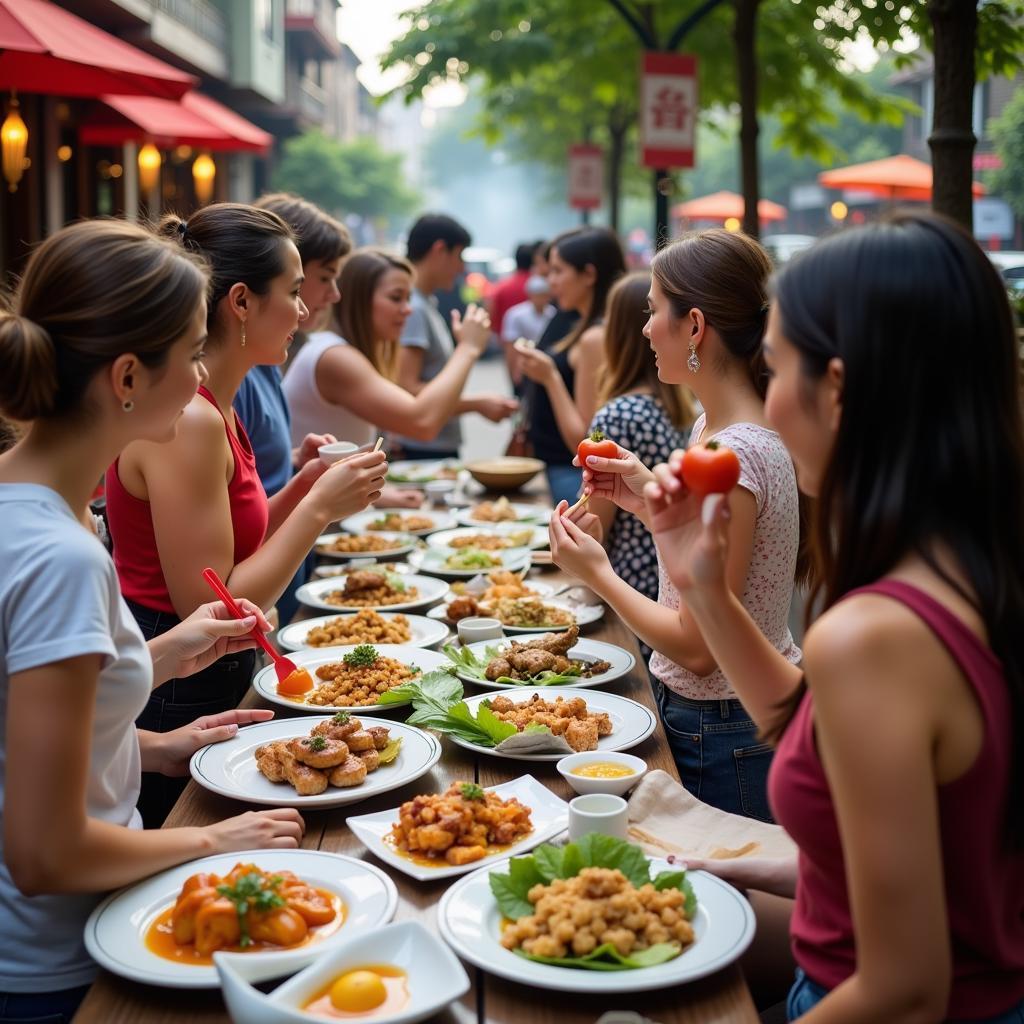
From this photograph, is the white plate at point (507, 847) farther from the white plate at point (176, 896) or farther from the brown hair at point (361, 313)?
the brown hair at point (361, 313)

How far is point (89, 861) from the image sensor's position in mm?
2158

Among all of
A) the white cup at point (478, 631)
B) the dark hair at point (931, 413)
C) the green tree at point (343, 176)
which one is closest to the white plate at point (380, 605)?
the white cup at point (478, 631)

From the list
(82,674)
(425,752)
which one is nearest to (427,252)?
(425,752)

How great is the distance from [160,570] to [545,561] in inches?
78.0

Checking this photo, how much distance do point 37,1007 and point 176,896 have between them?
314 millimetres

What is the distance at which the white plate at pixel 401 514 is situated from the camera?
608 cm

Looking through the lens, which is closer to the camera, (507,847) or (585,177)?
(507,847)

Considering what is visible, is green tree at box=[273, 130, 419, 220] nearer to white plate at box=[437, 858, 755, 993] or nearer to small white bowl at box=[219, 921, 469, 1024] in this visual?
white plate at box=[437, 858, 755, 993]

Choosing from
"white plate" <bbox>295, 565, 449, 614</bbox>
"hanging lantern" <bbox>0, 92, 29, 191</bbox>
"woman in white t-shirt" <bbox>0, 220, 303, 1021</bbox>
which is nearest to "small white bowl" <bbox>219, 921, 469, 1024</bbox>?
"woman in white t-shirt" <bbox>0, 220, 303, 1021</bbox>

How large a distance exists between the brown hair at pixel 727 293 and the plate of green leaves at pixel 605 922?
158cm

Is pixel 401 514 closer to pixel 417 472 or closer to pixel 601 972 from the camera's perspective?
pixel 417 472

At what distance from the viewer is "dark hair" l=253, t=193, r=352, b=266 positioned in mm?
5191

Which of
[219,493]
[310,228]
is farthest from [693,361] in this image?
[310,228]

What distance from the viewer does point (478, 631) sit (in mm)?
4004
